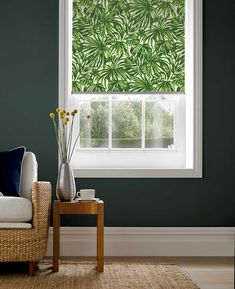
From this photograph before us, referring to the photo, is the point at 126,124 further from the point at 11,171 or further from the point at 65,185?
the point at 11,171

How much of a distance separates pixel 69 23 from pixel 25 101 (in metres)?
0.84

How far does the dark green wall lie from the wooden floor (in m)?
0.35

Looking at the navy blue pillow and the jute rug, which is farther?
the navy blue pillow

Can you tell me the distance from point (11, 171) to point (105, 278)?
117cm

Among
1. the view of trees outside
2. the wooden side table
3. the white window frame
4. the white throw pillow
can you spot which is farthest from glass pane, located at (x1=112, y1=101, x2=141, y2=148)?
the wooden side table

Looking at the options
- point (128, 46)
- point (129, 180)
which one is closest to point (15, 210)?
point (129, 180)

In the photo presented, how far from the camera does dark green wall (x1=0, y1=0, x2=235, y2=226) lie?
6.11 metres

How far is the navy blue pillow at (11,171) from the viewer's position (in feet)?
17.5

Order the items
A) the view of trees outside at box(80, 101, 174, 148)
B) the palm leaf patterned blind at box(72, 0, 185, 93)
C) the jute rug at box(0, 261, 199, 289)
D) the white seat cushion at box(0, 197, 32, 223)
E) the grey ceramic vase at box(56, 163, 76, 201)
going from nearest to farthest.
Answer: the jute rug at box(0, 261, 199, 289), the white seat cushion at box(0, 197, 32, 223), the grey ceramic vase at box(56, 163, 76, 201), the palm leaf patterned blind at box(72, 0, 185, 93), the view of trees outside at box(80, 101, 174, 148)

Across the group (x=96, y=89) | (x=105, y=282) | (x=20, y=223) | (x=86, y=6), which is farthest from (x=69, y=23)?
(x=105, y=282)

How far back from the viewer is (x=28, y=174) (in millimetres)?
5527

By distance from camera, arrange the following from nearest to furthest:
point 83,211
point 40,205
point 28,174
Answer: point 40,205 → point 83,211 → point 28,174

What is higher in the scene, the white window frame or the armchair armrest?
the white window frame

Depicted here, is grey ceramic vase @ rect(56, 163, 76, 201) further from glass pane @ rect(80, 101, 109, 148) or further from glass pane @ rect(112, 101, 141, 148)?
glass pane @ rect(112, 101, 141, 148)
